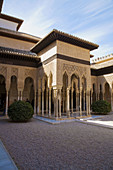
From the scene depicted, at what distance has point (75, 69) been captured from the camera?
29.4 ft

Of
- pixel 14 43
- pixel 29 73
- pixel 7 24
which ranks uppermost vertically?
pixel 7 24

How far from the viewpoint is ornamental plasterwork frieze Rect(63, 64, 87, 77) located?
27.7ft

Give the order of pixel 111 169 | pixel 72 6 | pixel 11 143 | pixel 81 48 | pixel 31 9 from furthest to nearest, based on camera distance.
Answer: pixel 81 48, pixel 31 9, pixel 72 6, pixel 11 143, pixel 111 169

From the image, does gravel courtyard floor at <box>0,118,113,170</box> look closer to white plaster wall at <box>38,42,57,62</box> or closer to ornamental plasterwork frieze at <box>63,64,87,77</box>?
ornamental plasterwork frieze at <box>63,64,87,77</box>

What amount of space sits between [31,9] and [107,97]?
1208 cm

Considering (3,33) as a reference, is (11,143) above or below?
below

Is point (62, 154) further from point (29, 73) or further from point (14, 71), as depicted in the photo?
point (29, 73)

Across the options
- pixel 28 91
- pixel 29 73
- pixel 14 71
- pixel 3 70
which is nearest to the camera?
pixel 3 70

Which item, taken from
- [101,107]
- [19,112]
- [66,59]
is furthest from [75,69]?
[19,112]

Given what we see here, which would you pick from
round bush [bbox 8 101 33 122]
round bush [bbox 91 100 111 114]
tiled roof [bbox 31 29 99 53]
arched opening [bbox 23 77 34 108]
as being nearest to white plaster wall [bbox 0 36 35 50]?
arched opening [bbox 23 77 34 108]

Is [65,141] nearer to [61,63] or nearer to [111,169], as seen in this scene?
[111,169]

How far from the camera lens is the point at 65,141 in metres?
4.05

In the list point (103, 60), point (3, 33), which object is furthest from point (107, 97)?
point (3, 33)

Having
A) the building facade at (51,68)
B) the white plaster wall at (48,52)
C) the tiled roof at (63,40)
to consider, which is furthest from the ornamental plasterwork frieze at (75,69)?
the tiled roof at (63,40)
